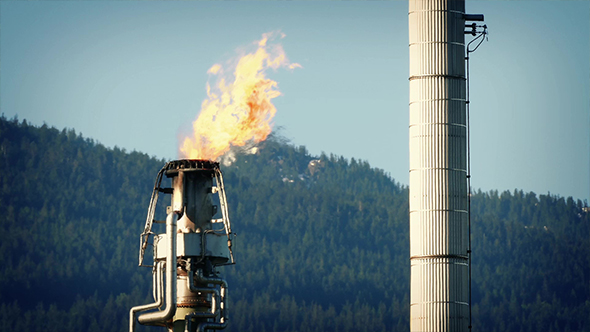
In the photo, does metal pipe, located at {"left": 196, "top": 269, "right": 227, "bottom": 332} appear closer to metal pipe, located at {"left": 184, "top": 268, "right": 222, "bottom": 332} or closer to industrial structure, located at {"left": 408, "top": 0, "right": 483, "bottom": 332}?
metal pipe, located at {"left": 184, "top": 268, "right": 222, "bottom": 332}

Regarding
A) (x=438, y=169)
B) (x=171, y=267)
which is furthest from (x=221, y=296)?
(x=438, y=169)

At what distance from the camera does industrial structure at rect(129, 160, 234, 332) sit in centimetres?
7525

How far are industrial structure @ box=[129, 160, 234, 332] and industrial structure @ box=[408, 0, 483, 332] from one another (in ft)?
38.7

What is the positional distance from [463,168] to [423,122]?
3.76 meters

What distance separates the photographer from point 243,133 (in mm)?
82250

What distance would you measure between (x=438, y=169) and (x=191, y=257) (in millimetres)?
16022

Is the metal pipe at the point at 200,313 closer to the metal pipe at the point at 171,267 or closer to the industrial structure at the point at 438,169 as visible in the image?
the metal pipe at the point at 171,267

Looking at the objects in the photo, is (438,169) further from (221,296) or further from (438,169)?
(221,296)

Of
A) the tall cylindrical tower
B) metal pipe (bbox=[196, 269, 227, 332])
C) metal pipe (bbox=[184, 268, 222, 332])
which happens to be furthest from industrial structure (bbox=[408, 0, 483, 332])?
metal pipe (bbox=[184, 268, 222, 332])

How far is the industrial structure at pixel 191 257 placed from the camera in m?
75.2

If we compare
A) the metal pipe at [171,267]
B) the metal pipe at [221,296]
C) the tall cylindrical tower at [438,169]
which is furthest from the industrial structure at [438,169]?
the metal pipe at [171,267]

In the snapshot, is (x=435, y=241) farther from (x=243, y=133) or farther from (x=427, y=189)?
(x=243, y=133)

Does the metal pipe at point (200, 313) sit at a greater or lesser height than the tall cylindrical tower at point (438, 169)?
lesser

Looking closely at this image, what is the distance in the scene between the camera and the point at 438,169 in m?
78.3
